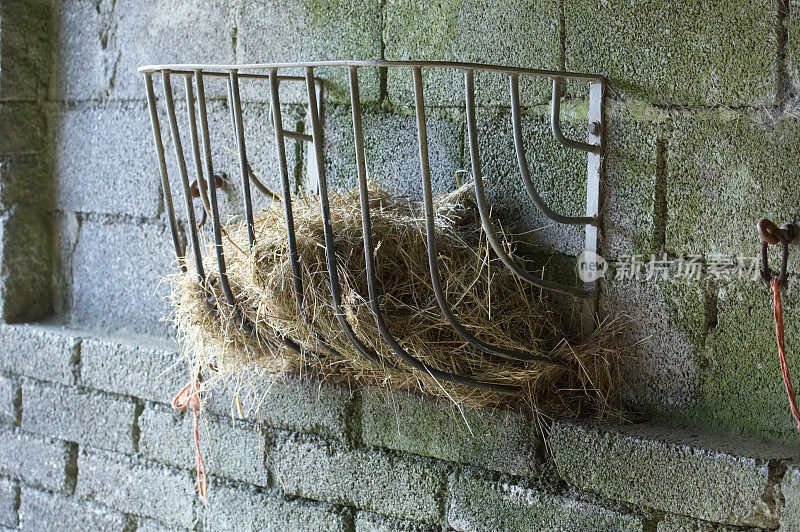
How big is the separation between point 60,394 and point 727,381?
212 centimetres

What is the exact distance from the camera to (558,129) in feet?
5.85

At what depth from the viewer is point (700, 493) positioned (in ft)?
5.47

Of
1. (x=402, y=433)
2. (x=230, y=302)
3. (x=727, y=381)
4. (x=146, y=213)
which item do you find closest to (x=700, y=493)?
(x=727, y=381)

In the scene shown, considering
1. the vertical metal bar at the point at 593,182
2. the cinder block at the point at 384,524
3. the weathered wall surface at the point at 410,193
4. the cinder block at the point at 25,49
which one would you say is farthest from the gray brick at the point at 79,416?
the vertical metal bar at the point at 593,182

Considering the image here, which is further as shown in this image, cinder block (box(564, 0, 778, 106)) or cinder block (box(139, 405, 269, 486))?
cinder block (box(139, 405, 269, 486))

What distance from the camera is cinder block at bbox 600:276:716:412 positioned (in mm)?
1774

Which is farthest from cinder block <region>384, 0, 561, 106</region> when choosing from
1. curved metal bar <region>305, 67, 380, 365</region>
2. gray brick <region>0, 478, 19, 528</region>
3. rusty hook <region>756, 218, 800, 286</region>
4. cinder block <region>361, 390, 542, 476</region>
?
gray brick <region>0, 478, 19, 528</region>

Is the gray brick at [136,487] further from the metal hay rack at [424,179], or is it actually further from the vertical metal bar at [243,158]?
the vertical metal bar at [243,158]

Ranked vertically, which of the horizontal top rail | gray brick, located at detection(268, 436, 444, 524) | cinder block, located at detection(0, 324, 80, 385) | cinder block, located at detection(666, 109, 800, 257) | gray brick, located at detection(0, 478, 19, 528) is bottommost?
gray brick, located at detection(0, 478, 19, 528)

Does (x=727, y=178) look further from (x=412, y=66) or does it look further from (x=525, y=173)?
(x=412, y=66)

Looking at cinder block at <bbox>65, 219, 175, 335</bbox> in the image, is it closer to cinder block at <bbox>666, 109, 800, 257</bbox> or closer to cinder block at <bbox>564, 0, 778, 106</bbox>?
cinder block at <bbox>564, 0, 778, 106</bbox>

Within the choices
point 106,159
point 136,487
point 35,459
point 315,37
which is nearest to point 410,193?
point 315,37

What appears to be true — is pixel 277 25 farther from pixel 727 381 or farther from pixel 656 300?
pixel 727 381

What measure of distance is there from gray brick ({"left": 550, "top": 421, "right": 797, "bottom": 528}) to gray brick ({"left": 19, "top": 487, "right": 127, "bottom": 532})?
64.7 inches
